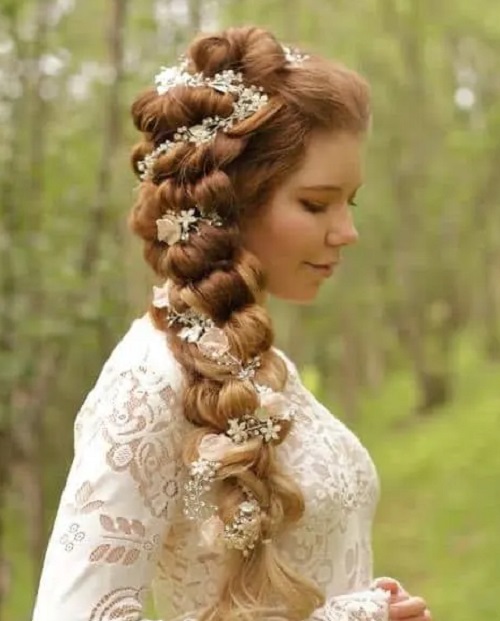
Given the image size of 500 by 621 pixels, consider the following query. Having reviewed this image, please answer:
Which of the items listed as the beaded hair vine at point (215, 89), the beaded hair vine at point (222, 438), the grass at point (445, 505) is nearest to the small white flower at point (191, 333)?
the beaded hair vine at point (222, 438)

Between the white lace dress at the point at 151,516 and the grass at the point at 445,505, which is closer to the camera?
the white lace dress at the point at 151,516

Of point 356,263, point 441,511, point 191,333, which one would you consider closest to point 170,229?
point 191,333

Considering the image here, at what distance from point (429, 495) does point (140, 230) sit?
584 cm

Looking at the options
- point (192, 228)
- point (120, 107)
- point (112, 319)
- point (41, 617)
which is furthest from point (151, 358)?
point (120, 107)

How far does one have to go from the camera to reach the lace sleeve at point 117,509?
46.3 inches

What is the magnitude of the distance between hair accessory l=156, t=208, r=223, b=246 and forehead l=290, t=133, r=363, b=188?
0.10 metres

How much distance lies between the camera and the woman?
1.20 metres

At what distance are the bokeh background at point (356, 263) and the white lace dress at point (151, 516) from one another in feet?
1.27

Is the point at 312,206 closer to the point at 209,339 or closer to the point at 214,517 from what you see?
the point at 209,339

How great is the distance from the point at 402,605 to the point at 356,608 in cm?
7

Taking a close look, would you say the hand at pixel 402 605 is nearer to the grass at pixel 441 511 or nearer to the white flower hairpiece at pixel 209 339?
Result: the white flower hairpiece at pixel 209 339

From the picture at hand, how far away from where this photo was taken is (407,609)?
53.9 inches

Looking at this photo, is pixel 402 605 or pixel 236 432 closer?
pixel 236 432

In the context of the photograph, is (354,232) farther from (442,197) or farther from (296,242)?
(442,197)
